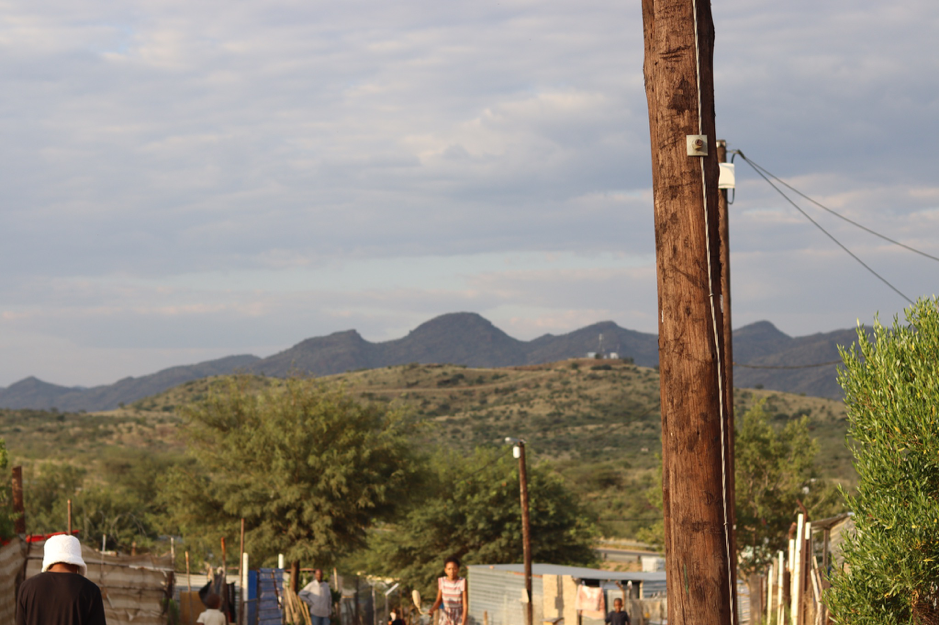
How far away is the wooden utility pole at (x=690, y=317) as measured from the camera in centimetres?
498

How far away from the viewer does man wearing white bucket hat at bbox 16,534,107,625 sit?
5.93m

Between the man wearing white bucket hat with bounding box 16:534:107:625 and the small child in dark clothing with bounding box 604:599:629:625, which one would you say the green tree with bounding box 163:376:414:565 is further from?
the man wearing white bucket hat with bounding box 16:534:107:625

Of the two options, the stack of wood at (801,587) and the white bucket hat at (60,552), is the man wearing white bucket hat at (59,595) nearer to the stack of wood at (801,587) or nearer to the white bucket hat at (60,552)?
the white bucket hat at (60,552)

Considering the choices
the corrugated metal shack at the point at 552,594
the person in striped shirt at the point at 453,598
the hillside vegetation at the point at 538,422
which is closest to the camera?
the person in striped shirt at the point at 453,598

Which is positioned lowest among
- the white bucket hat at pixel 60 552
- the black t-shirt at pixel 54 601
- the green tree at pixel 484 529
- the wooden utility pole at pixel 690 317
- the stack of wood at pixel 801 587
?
the green tree at pixel 484 529

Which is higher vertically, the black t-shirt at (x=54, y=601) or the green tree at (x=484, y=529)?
the black t-shirt at (x=54, y=601)

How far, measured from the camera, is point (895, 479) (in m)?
7.96

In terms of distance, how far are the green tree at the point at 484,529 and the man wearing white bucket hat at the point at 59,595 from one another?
125 feet

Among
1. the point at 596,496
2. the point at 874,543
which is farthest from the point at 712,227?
the point at 596,496

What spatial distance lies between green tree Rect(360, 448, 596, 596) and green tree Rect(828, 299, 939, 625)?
117 feet

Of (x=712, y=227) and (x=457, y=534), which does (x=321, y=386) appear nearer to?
(x=457, y=534)

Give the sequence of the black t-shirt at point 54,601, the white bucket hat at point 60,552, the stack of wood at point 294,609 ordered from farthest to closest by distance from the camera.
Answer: the stack of wood at point 294,609 < the white bucket hat at point 60,552 < the black t-shirt at point 54,601

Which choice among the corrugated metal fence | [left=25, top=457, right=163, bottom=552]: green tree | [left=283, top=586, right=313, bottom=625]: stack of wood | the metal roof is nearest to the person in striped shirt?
the corrugated metal fence

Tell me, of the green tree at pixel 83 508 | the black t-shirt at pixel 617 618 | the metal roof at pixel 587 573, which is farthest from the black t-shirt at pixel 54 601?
the green tree at pixel 83 508
